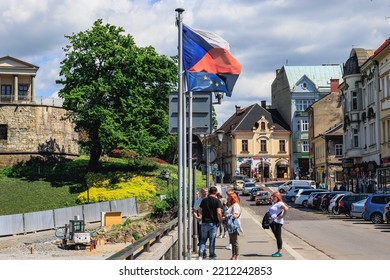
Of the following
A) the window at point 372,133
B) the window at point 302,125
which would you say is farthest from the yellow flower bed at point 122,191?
the window at point 302,125

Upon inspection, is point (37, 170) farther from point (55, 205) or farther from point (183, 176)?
point (183, 176)

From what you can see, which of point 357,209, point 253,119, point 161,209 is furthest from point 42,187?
point 253,119

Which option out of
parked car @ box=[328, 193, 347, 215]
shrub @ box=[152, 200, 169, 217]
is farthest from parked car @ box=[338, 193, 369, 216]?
shrub @ box=[152, 200, 169, 217]

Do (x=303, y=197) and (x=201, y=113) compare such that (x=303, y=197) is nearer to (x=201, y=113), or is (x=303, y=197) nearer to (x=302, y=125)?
(x=201, y=113)

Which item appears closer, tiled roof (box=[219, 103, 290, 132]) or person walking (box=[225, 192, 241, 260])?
person walking (box=[225, 192, 241, 260])

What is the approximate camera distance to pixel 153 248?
48.4ft

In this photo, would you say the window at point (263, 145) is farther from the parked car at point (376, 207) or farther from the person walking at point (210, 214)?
the person walking at point (210, 214)

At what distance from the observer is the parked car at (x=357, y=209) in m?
37.5

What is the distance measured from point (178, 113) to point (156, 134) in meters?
45.0

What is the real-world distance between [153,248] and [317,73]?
10152 cm

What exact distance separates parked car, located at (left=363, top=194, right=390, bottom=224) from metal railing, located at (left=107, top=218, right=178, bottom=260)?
1834 cm

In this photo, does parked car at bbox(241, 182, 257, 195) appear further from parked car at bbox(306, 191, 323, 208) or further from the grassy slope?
parked car at bbox(306, 191, 323, 208)

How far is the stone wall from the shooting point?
74438 mm
